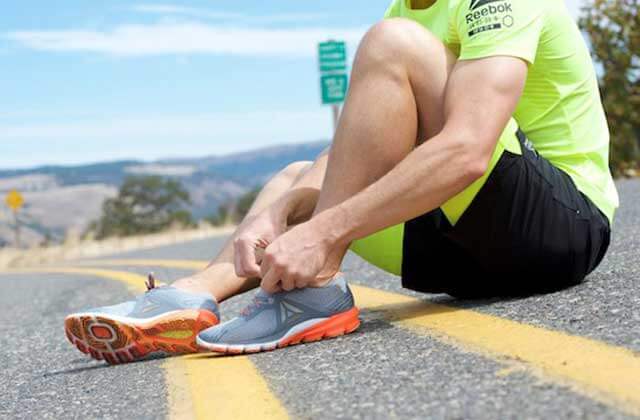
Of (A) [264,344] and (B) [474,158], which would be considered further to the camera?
(A) [264,344]

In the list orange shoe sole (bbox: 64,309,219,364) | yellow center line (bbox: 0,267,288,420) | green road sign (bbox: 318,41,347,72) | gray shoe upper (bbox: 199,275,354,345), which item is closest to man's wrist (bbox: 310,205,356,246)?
gray shoe upper (bbox: 199,275,354,345)

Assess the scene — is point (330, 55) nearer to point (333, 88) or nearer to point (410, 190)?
point (333, 88)

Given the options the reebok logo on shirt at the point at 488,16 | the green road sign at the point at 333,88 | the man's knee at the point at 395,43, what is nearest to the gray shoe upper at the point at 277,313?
the man's knee at the point at 395,43

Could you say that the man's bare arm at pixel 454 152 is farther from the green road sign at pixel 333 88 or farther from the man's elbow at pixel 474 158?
the green road sign at pixel 333 88

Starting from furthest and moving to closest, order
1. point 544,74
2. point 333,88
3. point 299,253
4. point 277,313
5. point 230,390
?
point 333,88 → point 544,74 → point 277,313 → point 299,253 → point 230,390

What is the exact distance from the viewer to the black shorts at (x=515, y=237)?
9.10 feet

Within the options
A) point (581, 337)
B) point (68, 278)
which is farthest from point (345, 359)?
point (68, 278)

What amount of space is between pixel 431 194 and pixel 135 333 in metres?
1.03

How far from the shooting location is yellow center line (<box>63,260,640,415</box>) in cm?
179

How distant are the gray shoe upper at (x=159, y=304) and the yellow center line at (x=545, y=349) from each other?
24.7 inches

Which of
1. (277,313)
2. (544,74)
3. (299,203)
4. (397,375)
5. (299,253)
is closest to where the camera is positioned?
(397,375)

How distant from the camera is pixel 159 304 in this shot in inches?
117

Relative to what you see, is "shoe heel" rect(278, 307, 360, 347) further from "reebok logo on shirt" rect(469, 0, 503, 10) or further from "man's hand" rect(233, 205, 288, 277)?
"reebok logo on shirt" rect(469, 0, 503, 10)

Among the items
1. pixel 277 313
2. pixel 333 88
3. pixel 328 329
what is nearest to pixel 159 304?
pixel 277 313
